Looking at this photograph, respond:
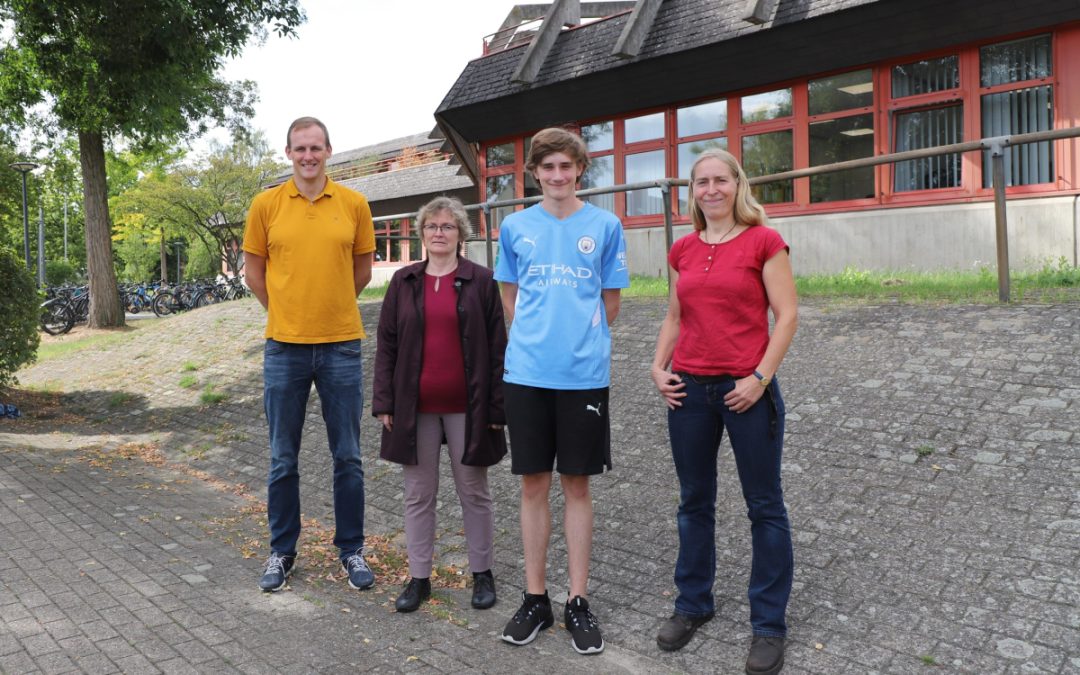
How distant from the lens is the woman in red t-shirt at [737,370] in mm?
3342

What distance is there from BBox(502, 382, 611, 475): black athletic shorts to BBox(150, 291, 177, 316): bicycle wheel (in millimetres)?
28327

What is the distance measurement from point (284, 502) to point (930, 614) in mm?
3177

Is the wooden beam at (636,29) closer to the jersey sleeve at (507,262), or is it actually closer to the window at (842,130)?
the window at (842,130)

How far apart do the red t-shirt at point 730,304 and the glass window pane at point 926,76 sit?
478 inches

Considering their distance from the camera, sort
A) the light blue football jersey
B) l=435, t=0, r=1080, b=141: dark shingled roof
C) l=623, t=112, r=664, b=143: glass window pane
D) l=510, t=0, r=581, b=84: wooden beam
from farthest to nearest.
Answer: l=510, t=0, r=581, b=84: wooden beam → l=623, t=112, r=664, b=143: glass window pane → l=435, t=0, r=1080, b=141: dark shingled roof → the light blue football jersey

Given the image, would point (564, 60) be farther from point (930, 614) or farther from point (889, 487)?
point (930, 614)

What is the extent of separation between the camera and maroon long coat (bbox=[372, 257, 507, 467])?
4.04m

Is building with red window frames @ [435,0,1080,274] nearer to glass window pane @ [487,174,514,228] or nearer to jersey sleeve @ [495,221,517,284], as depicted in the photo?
→ glass window pane @ [487,174,514,228]

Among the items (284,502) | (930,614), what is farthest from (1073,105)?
(284,502)

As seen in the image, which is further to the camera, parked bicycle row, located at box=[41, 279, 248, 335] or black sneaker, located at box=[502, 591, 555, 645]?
parked bicycle row, located at box=[41, 279, 248, 335]

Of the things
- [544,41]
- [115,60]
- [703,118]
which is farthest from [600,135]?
[115,60]

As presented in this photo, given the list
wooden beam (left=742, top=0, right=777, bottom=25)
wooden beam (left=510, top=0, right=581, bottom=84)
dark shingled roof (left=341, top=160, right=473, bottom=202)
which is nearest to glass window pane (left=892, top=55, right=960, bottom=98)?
wooden beam (left=742, top=0, right=777, bottom=25)

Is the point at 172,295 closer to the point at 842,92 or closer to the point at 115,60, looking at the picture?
the point at 115,60

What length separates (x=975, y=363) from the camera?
575cm
